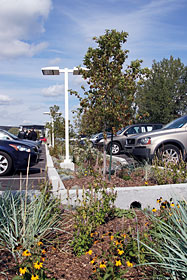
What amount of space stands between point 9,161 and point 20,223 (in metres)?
Answer: 5.72

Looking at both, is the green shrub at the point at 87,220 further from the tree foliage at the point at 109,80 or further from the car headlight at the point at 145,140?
the car headlight at the point at 145,140

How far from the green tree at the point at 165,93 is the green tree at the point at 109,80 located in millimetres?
29823

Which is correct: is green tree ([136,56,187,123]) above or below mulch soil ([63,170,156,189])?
above

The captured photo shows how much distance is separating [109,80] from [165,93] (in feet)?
102

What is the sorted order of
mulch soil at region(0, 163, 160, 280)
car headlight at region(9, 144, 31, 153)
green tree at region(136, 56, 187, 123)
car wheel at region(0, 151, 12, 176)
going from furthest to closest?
green tree at region(136, 56, 187, 123) → car headlight at region(9, 144, 31, 153) → car wheel at region(0, 151, 12, 176) → mulch soil at region(0, 163, 160, 280)

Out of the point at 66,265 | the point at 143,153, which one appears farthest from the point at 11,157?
the point at 66,265

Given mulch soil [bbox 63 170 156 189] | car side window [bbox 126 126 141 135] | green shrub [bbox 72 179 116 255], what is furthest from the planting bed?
car side window [bbox 126 126 141 135]

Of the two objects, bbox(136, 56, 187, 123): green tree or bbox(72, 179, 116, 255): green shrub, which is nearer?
bbox(72, 179, 116, 255): green shrub

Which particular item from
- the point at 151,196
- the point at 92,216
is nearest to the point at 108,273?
the point at 92,216

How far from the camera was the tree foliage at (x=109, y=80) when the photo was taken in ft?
21.2

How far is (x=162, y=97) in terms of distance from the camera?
3625 centimetres

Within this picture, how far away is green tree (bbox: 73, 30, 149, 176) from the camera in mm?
6465

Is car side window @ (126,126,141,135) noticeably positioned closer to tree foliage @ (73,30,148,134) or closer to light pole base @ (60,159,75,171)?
light pole base @ (60,159,75,171)

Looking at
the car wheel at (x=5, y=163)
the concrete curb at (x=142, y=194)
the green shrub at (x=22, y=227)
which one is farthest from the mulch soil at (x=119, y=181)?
the car wheel at (x=5, y=163)
